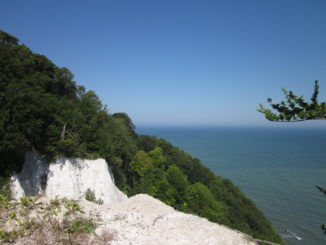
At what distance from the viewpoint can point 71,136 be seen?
17.8 m

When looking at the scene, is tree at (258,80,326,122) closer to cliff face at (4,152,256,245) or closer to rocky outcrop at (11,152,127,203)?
cliff face at (4,152,256,245)

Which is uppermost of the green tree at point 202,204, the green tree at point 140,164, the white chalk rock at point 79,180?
the white chalk rock at point 79,180

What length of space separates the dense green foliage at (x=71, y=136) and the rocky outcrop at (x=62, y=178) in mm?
943

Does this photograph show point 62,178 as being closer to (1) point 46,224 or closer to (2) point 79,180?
(2) point 79,180

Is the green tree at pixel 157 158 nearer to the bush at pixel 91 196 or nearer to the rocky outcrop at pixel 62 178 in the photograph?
the rocky outcrop at pixel 62 178

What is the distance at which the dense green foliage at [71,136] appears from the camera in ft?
43.8

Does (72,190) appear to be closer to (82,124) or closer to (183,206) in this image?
(82,124)

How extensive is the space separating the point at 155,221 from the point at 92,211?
3.54 m

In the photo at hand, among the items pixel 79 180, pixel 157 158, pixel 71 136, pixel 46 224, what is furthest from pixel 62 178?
pixel 157 158

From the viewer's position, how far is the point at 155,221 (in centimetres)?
993

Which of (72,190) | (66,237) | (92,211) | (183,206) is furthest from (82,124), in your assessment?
(183,206)

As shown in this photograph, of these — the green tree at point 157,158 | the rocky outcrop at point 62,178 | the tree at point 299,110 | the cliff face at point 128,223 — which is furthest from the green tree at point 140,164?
the tree at point 299,110

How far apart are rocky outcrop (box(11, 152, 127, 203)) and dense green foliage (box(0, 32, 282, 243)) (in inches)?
37.1

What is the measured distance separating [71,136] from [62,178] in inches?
158
